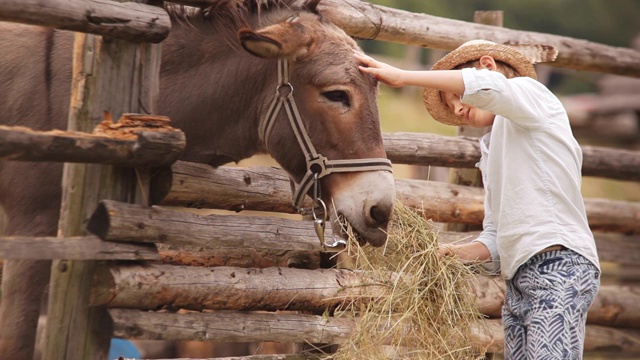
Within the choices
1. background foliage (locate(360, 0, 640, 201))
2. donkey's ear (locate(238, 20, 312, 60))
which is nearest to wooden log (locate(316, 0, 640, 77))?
donkey's ear (locate(238, 20, 312, 60))

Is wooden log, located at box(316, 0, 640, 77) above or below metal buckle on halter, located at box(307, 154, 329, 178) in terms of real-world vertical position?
above

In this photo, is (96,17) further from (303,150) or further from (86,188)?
(303,150)

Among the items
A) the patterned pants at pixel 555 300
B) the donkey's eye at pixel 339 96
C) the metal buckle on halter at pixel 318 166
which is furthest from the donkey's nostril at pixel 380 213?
the patterned pants at pixel 555 300

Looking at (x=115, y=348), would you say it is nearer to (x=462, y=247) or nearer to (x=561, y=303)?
(x=462, y=247)

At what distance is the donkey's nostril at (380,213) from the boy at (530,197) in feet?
1.72

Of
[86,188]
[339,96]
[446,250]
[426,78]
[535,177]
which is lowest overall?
[446,250]

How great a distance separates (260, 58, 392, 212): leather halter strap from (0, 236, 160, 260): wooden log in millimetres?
755

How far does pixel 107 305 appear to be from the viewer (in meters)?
3.56

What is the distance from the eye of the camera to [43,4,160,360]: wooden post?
3.55 metres

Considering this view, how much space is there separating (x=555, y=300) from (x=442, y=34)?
8.23 feet

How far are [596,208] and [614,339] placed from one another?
1.00 m

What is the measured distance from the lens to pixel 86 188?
3.57 m

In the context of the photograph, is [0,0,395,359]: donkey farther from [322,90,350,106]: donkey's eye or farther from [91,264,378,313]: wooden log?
[91,264,378,313]: wooden log

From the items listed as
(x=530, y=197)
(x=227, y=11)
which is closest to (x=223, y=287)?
(x=227, y=11)
